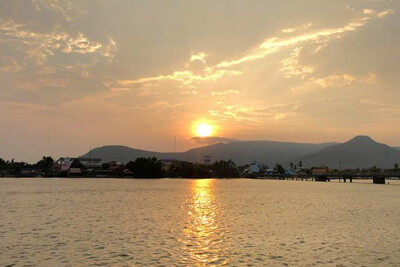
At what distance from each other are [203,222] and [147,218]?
952 cm

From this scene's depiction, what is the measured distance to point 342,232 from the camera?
45.4 m

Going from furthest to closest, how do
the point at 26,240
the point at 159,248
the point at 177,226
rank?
the point at 177,226 → the point at 26,240 → the point at 159,248

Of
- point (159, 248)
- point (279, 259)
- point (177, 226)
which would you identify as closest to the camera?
point (279, 259)

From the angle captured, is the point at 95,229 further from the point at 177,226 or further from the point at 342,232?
the point at 342,232

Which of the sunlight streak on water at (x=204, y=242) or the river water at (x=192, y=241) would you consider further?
the sunlight streak on water at (x=204, y=242)

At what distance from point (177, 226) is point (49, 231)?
1618 cm

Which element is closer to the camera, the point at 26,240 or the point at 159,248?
the point at 159,248

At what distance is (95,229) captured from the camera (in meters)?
44.0

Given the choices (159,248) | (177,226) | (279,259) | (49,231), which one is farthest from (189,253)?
(49,231)

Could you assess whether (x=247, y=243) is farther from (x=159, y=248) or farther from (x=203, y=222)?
(x=203, y=222)

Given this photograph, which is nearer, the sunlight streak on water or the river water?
the river water

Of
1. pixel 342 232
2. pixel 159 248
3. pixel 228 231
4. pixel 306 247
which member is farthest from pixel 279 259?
pixel 342 232

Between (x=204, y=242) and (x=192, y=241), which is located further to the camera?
(x=192, y=241)

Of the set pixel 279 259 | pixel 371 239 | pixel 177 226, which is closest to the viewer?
pixel 279 259
